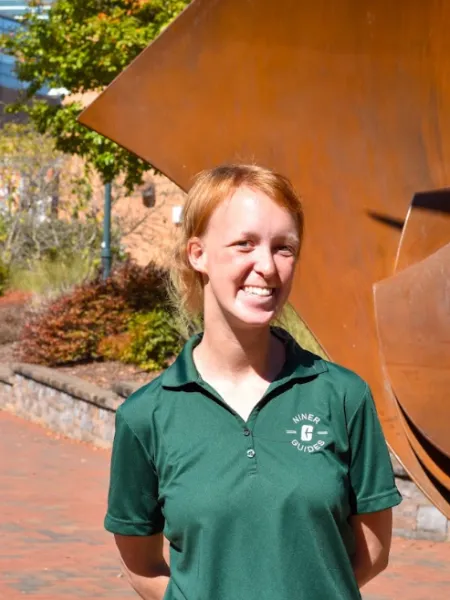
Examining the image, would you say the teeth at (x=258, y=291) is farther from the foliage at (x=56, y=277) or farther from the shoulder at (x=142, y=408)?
the foliage at (x=56, y=277)

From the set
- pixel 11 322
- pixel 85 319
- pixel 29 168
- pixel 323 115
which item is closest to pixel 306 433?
pixel 323 115

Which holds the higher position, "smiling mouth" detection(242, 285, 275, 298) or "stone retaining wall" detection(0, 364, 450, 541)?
"smiling mouth" detection(242, 285, 275, 298)

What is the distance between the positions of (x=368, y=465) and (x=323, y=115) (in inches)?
140

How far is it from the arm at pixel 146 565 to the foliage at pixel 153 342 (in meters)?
9.86

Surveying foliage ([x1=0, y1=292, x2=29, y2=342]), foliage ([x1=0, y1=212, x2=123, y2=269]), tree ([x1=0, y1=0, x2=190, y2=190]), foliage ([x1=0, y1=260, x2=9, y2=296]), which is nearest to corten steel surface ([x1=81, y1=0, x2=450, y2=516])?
tree ([x1=0, y1=0, x2=190, y2=190])


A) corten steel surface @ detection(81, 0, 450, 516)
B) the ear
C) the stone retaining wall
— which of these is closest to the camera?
the ear

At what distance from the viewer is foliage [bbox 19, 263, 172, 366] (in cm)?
1339

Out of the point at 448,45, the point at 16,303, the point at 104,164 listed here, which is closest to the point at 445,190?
the point at 448,45

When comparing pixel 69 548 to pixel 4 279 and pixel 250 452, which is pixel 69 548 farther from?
pixel 4 279

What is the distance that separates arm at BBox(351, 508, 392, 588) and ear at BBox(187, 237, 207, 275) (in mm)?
572

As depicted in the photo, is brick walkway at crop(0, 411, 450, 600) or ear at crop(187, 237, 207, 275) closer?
ear at crop(187, 237, 207, 275)

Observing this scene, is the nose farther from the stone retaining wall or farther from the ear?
the stone retaining wall

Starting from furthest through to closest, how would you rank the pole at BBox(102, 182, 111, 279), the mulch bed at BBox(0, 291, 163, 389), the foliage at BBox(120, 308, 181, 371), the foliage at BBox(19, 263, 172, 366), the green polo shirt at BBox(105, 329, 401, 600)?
the pole at BBox(102, 182, 111, 279)
the foliage at BBox(19, 263, 172, 366)
the foliage at BBox(120, 308, 181, 371)
the mulch bed at BBox(0, 291, 163, 389)
the green polo shirt at BBox(105, 329, 401, 600)

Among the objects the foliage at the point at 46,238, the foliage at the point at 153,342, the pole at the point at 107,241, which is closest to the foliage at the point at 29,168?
the foliage at the point at 46,238
